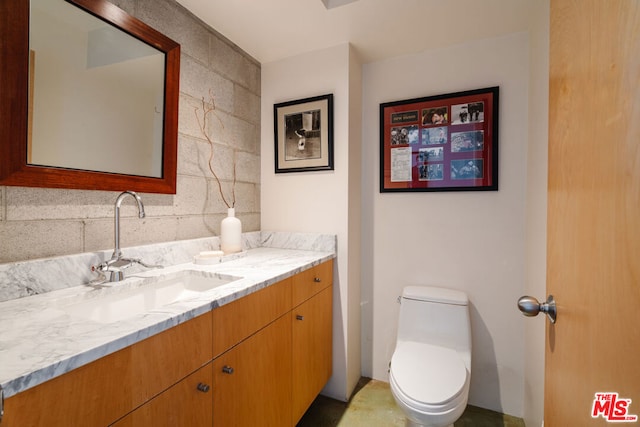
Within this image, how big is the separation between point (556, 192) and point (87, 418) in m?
1.18

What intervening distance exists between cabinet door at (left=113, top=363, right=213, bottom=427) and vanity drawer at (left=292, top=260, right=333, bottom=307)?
566 mm

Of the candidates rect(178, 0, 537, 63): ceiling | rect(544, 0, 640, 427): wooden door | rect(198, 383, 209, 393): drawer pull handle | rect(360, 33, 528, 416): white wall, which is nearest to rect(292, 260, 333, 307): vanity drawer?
rect(360, 33, 528, 416): white wall

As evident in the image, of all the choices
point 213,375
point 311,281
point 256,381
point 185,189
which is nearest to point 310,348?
point 311,281

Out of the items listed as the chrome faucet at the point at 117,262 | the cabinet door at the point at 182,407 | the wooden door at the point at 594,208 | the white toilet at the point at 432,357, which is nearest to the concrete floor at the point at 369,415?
the white toilet at the point at 432,357

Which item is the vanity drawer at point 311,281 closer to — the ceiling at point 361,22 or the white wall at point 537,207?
the white wall at point 537,207

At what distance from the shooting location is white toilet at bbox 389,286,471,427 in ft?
4.01

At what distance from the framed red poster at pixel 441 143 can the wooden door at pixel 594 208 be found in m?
1.10

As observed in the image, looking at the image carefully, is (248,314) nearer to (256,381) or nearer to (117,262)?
(256,381)

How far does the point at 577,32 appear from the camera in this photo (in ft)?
1.98

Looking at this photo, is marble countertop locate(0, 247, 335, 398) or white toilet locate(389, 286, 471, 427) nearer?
marble countertop locate(0, 247, 335, 398)

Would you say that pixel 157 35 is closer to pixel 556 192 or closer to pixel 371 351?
pixel 556 192

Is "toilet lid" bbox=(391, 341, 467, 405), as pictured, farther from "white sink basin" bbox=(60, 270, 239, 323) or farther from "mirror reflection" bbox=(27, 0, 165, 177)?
"mirror reflection" bbox=(27, 0, 165, 177)

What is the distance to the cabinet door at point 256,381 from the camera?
0.96 metres

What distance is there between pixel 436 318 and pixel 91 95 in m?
2.02
